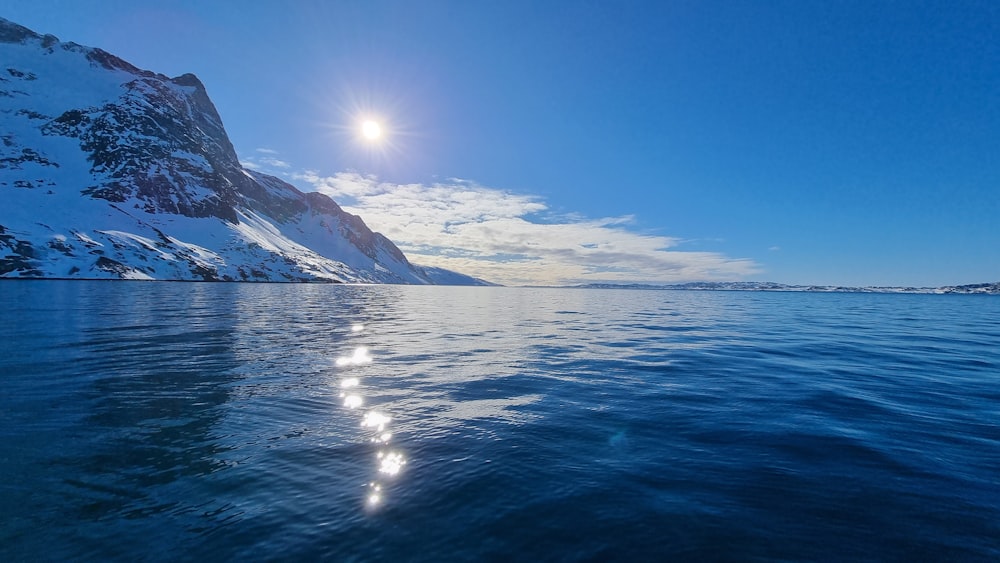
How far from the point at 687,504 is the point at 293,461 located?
827cm

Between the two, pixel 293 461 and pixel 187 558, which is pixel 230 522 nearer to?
pixel 187 558

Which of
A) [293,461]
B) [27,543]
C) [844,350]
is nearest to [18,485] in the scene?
[27,543]

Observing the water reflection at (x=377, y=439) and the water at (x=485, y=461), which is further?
the water reflection at (x=377, y=439)

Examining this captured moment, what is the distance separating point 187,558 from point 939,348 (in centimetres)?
4281

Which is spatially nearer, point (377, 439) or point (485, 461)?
point (485, 461)

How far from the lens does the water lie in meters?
6.35

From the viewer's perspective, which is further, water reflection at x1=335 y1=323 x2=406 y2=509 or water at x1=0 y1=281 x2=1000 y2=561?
water reflection at x1=335 y1=323 x2=406 y2=509

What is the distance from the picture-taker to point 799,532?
6.73 meters

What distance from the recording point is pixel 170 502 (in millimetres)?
7215

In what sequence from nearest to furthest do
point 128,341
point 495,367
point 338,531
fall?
point 338,531, point 495,367, point 128,341

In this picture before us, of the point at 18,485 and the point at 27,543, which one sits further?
the point at 18,485

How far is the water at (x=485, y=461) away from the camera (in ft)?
20.8

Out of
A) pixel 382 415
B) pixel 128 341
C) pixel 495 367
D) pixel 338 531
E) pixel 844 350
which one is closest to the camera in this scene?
pixel 338 531

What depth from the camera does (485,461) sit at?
9258 mm
